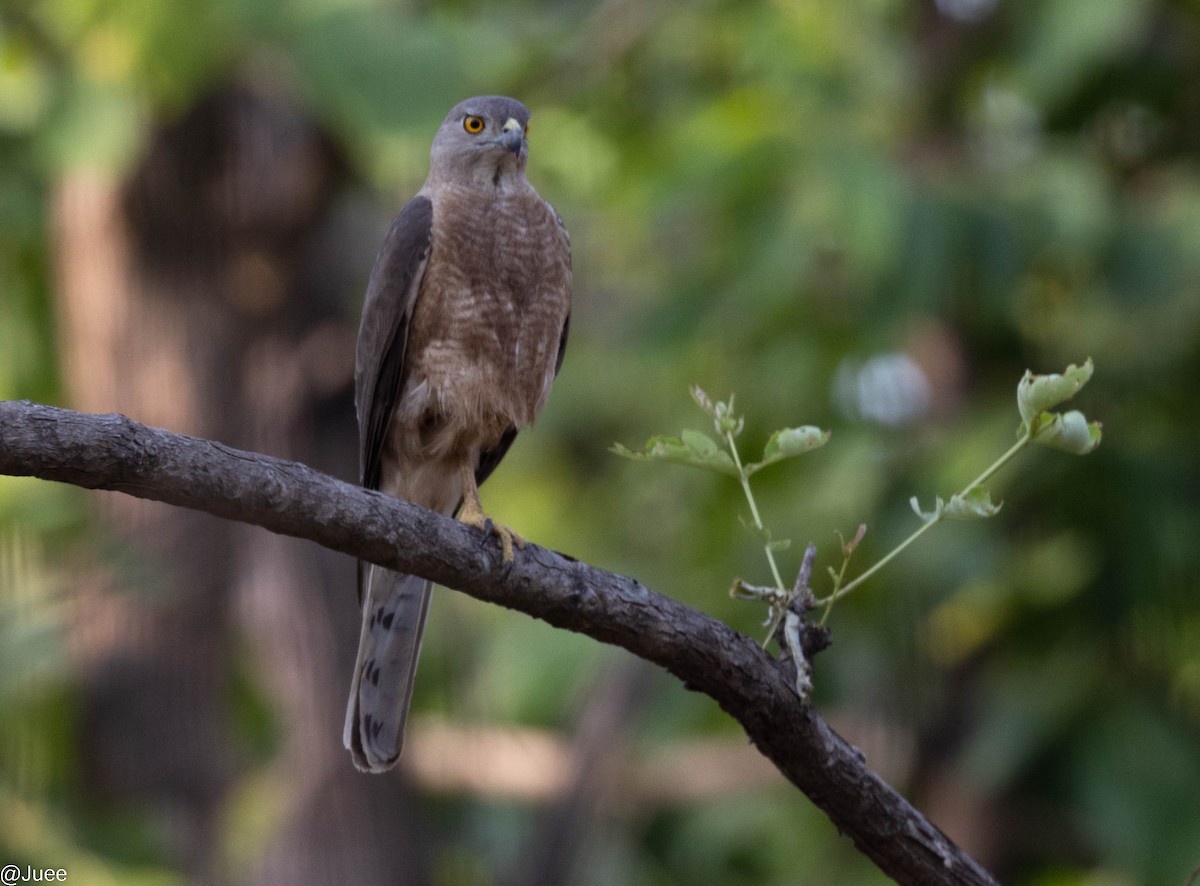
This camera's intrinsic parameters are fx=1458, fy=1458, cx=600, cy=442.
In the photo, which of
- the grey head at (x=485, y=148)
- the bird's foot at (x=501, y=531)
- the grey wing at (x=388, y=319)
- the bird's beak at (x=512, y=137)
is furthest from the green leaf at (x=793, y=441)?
the bird's beak at (x=512, y=137)

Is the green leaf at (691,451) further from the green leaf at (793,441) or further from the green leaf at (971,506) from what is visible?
the green leaf at (971,506)

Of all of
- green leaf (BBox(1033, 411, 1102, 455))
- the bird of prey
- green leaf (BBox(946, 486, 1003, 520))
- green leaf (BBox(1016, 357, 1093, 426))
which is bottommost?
green leaf (BBox(946, 486, 1003, 520))

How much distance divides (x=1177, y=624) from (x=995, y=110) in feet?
10.1

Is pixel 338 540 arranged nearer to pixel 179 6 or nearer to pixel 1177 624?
pixel 179 6

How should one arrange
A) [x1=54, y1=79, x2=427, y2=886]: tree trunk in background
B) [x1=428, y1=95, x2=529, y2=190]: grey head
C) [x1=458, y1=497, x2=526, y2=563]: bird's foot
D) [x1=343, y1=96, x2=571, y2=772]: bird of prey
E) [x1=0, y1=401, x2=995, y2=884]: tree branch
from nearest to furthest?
1. [x1=0, y1=401, x2=995, y2=884]: tree branch
2. [x1=458, y1=497, x2=526, y2=563]: bird's foot
3. [x1=343, y1=96, x2=571, y2=772]: bird of prey
4. [x1=428, y1=95, x2=529, y2=190]: grey head
5. [x1=54, y1=79, x2=427, y2=886]: tree trunk in background

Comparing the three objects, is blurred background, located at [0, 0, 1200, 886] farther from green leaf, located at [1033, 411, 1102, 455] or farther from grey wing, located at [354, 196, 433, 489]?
green leaf, located at [1033, 411, 1102, 455]

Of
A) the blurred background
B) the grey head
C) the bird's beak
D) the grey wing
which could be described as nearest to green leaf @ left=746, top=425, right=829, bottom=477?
the grey wing

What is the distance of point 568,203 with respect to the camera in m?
9.45

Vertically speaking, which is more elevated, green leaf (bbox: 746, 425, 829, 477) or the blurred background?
the blurred background

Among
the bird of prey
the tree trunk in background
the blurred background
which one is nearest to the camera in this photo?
the bird of prey

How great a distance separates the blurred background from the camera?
6.19 metres

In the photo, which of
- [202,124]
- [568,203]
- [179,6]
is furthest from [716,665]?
[568,203]

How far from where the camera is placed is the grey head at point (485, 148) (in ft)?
15.8

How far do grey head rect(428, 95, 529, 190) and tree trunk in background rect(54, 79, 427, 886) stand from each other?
297 cm
